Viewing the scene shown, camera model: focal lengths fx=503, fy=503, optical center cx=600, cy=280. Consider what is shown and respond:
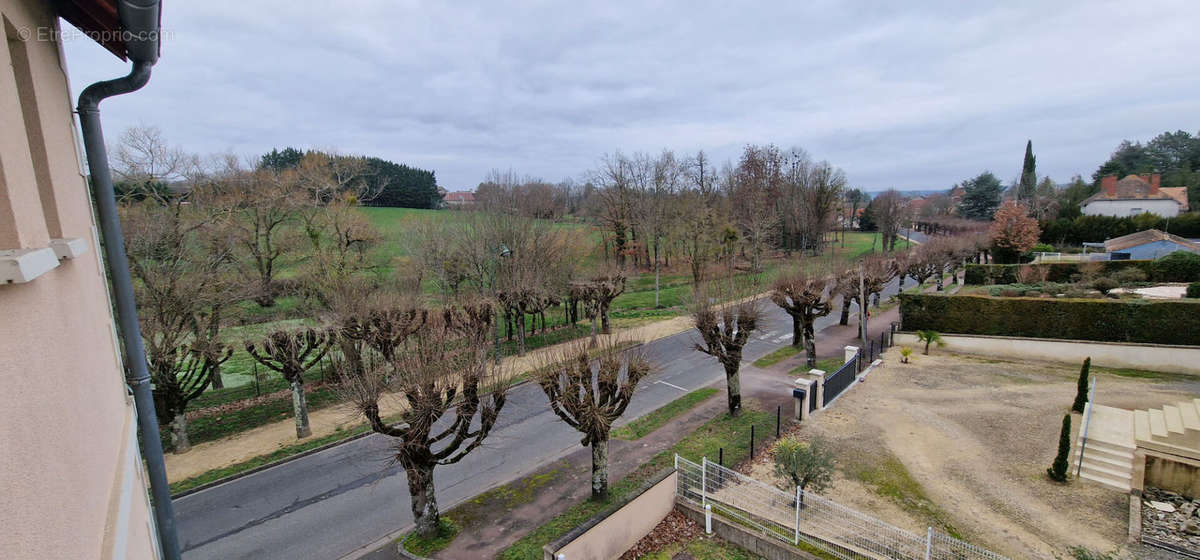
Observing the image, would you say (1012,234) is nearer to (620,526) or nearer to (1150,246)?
(1150,246)

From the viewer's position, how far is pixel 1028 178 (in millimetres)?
69375

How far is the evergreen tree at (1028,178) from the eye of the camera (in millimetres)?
67500

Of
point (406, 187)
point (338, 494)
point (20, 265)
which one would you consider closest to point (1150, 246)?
point (338, 494)

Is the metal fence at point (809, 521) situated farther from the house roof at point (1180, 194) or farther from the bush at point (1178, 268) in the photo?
the house roof at point (1180, 194)

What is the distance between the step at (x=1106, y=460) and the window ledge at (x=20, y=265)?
1741cm

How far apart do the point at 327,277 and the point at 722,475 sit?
65.2 ft

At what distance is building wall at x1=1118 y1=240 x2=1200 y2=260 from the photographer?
112 feet

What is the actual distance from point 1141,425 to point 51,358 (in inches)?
784

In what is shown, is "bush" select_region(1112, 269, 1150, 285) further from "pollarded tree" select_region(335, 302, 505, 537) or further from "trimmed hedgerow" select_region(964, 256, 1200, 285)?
"pollarded tree" select_region(335, 302, 505, 537)

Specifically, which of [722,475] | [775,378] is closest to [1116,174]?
[775,378]

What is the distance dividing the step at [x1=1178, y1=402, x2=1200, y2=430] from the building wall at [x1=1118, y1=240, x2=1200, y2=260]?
103 feet

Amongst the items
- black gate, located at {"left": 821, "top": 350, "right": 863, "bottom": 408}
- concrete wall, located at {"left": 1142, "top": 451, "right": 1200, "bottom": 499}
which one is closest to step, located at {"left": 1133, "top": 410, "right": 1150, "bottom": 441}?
concrete wall, located at {"left": 1142, "top": 451, "right": 1200, "bottom": 499}

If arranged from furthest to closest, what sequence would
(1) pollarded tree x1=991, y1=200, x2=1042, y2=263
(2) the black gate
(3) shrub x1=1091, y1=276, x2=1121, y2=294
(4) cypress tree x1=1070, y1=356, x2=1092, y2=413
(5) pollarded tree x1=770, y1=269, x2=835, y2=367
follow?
(1) pollarded tree x1=991, y1=200, x2=1042, y2=263 < (3) shrub x1=1091, y1=276, x2=1121, y2=294 < (5) pollarded tree x1=770, y1=269, x2=835, y2=367 < (2) the black gate < (4) cypress tree x1=1070, y1=356, x2=1092, y2=413

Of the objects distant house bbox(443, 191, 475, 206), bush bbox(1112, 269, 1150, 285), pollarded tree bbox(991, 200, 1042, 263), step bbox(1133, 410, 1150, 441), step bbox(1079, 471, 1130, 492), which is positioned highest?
distant house bbox(443, 191, 475, 206)
